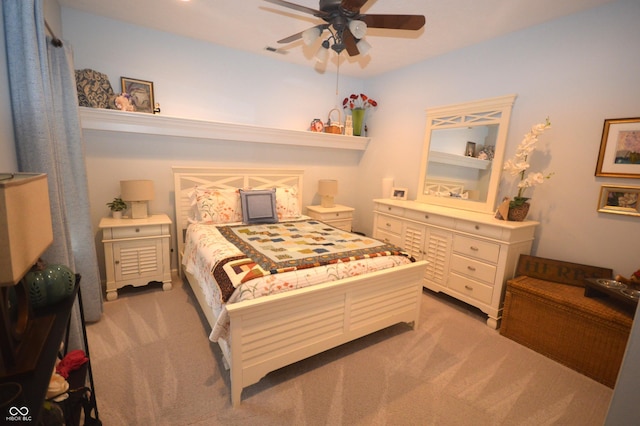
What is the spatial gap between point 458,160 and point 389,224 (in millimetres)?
1046

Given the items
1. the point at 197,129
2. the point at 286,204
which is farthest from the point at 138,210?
the point at 286,204

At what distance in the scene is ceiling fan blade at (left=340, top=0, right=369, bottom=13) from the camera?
160 centimetres

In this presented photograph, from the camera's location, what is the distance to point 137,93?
2.93m

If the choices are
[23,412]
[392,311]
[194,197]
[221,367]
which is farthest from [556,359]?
[194,197]

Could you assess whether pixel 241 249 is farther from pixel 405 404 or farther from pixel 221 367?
pixel 405 404

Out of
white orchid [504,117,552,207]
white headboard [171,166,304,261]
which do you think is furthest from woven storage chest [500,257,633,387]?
white headboard [171,166,304,261]

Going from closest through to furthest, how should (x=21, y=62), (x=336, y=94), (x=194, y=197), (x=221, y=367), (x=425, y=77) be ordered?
(x=21, y=62) < (x=221, y=367) < (x=194, y=197) < (x=425, y=77) < (x=336, y=94)

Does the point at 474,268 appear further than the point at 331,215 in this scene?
No

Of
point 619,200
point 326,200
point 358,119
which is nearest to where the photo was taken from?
point 619,200

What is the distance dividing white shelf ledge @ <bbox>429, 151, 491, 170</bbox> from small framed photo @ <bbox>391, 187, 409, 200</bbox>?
1.67ft

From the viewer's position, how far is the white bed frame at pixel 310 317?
1.66 m

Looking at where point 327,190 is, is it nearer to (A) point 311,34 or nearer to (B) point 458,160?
(B) point 458,160

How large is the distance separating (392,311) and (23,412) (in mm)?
2080

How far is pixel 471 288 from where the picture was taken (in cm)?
273
